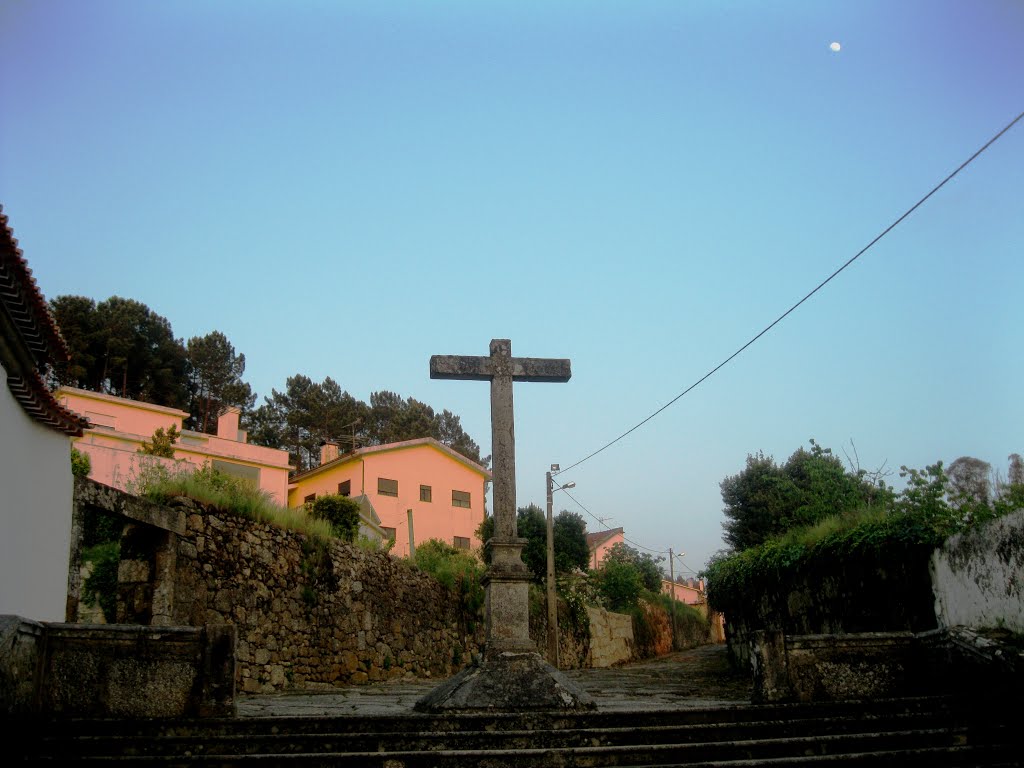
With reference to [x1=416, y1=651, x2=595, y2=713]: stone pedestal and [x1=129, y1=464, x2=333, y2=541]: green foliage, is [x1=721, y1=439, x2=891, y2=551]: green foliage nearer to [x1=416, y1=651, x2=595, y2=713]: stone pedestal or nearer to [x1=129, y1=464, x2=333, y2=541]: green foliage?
[x1=129, y1=464, x2=333, y2=541]: green foliage

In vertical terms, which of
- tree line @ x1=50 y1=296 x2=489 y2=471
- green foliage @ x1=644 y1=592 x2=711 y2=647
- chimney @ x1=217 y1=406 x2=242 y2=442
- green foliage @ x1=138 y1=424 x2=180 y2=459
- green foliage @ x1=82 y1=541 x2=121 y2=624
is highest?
tree line @ x1=50 y1=296 x2=489 y2=471

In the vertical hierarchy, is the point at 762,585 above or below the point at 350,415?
below

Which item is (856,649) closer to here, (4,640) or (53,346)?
(4,640)

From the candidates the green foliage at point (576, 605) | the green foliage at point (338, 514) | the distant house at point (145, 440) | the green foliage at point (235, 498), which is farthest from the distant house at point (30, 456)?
the green foliage at point (576, 605)

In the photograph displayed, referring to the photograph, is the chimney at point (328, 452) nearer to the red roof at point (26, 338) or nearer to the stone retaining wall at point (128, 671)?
the red roof at point (26, 338)

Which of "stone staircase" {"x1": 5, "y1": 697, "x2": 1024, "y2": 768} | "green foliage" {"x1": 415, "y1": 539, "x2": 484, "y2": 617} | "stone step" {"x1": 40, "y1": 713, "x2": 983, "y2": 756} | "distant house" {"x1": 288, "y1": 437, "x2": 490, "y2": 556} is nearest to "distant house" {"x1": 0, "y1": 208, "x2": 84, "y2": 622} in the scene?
"stone staircase" {"x1": 5, "y1": 697, "x2": 1024, "y2": 768}

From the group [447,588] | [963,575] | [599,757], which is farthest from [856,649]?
[447,588]

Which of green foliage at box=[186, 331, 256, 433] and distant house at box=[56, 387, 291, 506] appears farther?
green foliage at box=[186, 331, 256, 433]

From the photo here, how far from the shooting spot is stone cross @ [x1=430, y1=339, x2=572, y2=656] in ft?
24.6

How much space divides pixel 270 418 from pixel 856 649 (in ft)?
145

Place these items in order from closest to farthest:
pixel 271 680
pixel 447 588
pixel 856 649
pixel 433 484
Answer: pixel 856 649
pixel 271 680
pixel 447 588
pixel 433 484

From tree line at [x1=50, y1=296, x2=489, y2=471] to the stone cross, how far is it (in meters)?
30.3

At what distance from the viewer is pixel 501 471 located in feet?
26.4

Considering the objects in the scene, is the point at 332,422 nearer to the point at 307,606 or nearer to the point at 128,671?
the point at 307,606
